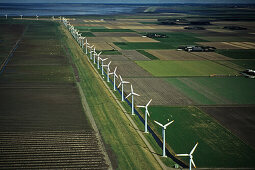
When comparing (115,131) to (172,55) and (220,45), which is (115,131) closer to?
(172,55)

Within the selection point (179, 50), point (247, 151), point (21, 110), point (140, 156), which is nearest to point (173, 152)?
point (140, 156)

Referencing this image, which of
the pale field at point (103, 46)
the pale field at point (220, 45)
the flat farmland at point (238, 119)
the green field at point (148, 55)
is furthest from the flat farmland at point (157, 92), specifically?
the pale field at point (220, 45)

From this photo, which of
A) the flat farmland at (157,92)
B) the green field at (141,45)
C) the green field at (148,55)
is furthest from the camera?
the green field at (141,45)

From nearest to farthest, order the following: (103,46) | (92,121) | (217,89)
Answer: (92,121) < (217,89) < (103,46)

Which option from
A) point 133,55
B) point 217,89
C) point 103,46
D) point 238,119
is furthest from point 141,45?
point 238,119

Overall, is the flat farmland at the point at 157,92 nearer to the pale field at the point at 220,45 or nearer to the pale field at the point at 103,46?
the pale field at the point at 103,46

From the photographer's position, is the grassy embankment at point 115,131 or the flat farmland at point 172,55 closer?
Result: the grassy embankment at point 115,131
